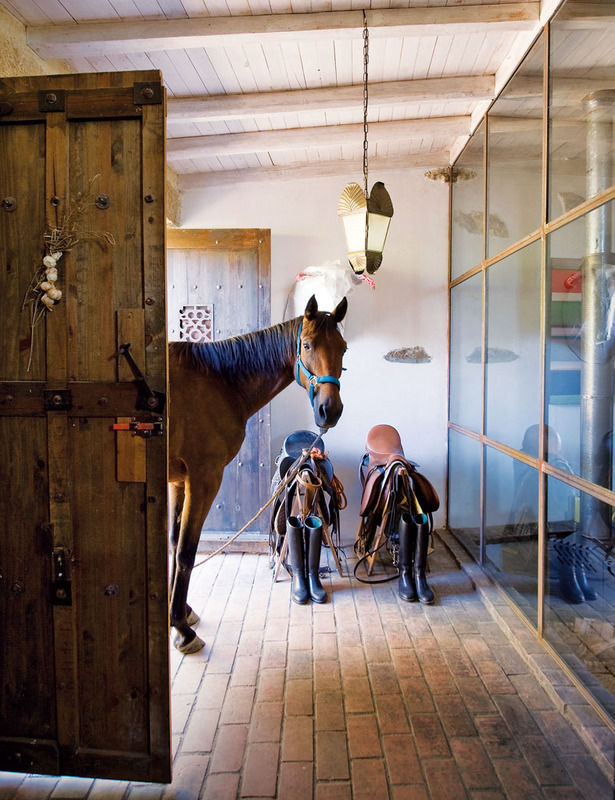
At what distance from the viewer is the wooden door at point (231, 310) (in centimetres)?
388

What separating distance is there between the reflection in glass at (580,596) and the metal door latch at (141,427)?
181cm

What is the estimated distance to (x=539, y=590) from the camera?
2.50 metres

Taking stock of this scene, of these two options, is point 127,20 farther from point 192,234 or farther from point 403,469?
point 403,469

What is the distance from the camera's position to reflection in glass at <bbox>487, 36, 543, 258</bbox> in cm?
258

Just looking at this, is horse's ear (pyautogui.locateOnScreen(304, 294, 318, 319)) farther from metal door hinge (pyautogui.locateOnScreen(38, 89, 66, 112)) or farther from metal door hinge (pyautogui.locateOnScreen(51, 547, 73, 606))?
metal door hinge (pyautogui.locateOnScreen(51, 547, 73, 606))

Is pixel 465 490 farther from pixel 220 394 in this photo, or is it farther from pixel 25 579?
pixel 25 579

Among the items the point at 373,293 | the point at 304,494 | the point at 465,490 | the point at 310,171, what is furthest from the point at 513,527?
the point at 310,171

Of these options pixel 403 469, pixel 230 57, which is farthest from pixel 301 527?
pixel 230 57

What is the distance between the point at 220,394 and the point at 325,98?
2036 millimetres

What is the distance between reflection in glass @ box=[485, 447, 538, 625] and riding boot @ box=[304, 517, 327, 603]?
3.90 feet

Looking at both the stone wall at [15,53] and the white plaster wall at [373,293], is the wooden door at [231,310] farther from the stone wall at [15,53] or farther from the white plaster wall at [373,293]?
the stone wall at [15,53]

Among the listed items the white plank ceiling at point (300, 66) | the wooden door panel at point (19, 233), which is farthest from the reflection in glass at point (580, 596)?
the wooden door panel at point (19, 233)

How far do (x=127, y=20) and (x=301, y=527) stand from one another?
2.93m

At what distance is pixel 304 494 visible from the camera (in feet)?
10.4
